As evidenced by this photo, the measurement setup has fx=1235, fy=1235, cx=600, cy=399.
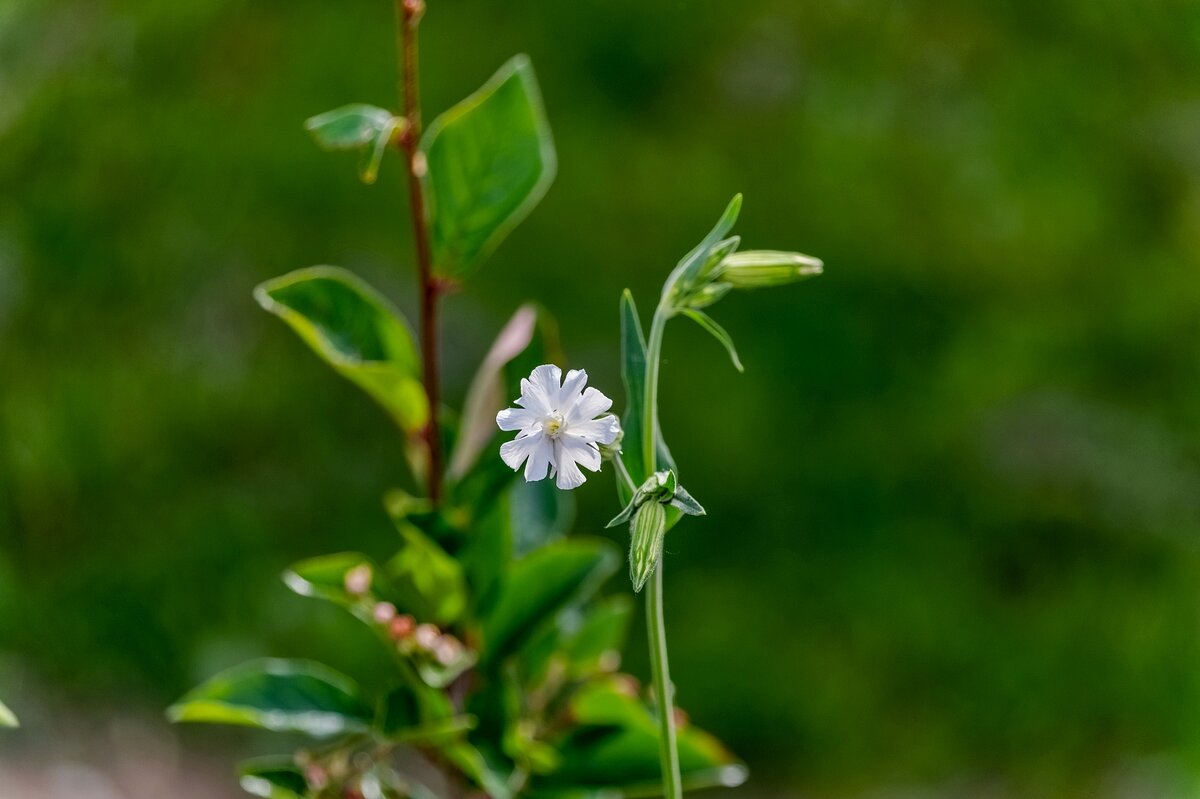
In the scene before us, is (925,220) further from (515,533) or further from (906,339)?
(515,533)

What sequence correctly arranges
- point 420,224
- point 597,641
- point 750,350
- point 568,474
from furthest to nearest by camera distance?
point 750,350
point 597,641
point 420,224
point 568,474

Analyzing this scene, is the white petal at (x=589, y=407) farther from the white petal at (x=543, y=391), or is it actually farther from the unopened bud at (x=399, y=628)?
the unopened bud at (x=399, y=628)

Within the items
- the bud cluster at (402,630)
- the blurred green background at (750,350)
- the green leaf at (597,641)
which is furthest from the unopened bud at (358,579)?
the blurred green background at (750,350)

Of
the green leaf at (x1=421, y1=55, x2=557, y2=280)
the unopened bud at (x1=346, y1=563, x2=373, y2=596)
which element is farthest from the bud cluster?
the green leaf at (x1=421, y1=55, x2=557, y2=280)

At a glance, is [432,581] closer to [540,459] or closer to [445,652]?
[445,652]

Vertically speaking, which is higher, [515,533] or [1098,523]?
[1098,523]

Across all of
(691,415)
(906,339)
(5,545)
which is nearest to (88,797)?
(5,545)

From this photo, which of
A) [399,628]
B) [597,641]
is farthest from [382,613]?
[597,641]
